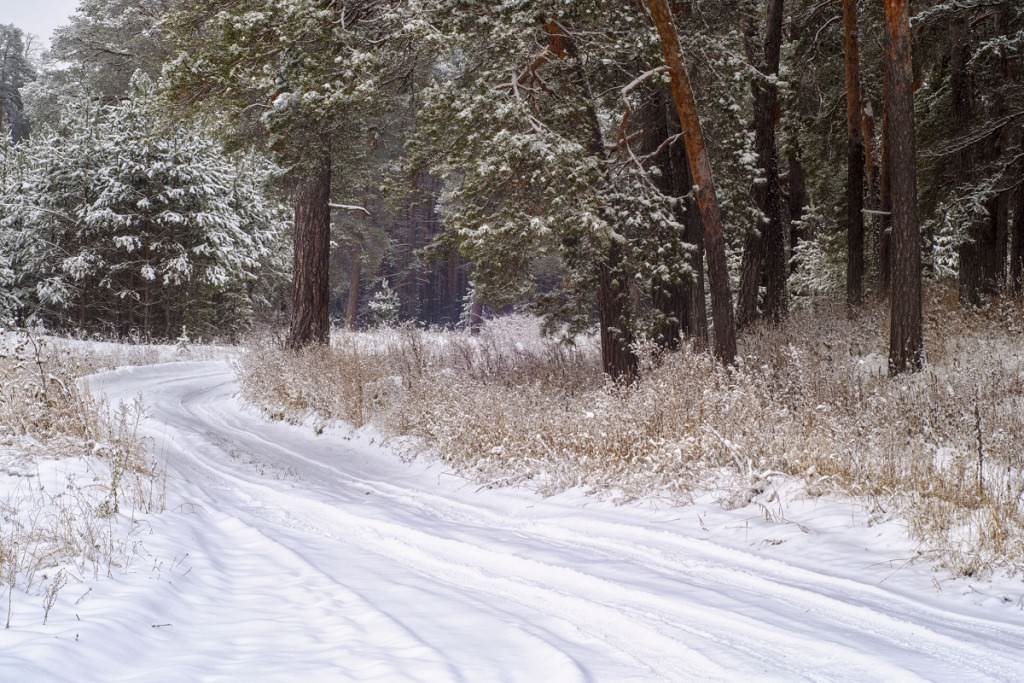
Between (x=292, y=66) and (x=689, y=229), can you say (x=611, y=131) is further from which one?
(x=292, y=66)

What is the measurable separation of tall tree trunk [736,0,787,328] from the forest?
0.09 meters

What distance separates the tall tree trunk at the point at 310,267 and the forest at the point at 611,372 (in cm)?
6

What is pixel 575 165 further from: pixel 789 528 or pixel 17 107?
pixel 17 107

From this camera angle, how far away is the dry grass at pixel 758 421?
16.8 ft

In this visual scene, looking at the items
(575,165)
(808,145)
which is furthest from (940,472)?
(808,145)

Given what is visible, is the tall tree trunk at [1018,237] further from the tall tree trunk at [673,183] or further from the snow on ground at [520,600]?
the snow on ground at [520,600]

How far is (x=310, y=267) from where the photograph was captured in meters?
15.3

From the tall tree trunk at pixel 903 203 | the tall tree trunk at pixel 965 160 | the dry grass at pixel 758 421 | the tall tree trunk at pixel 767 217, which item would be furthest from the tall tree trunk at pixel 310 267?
the tall tree trunk at pixel 965 160

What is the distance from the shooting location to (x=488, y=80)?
9969mm

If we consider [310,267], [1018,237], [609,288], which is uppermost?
[1018,237]

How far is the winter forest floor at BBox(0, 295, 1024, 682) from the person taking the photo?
10.4 ft

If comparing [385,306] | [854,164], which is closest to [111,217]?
[385,306]

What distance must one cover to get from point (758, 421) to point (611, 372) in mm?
4234

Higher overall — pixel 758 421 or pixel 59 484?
pixel 758 421
